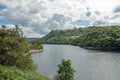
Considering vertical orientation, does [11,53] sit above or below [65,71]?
above

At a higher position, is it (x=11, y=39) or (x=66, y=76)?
(x=11, y=39)

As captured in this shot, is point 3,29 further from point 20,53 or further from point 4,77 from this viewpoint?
Answer: point 4,77

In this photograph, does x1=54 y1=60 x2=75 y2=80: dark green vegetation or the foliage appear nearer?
x1=54 y1=60 x2=75 y2=80: dark green vegetation

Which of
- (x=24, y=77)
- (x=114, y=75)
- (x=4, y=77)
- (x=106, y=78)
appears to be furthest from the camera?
(x=114, y=75)

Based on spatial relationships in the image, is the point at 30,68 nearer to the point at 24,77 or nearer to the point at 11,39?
the point at 11,39

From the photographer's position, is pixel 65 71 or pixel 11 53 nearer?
pixel 65 71

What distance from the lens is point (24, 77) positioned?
5884cm

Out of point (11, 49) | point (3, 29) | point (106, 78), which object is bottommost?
point (106, 78)

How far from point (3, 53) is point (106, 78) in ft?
117

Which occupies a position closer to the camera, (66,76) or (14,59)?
(66,76)

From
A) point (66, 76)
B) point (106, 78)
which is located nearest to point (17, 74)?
→ point (66, 76)

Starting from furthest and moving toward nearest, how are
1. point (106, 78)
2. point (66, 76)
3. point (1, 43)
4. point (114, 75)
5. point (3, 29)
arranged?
point (114, 75), point (106, 78), point (3, 29), point (1, 43), point (66, 76)

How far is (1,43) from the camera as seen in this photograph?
251 ft

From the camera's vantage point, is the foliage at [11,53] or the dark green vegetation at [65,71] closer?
the dark green vegetation at [65,71]
